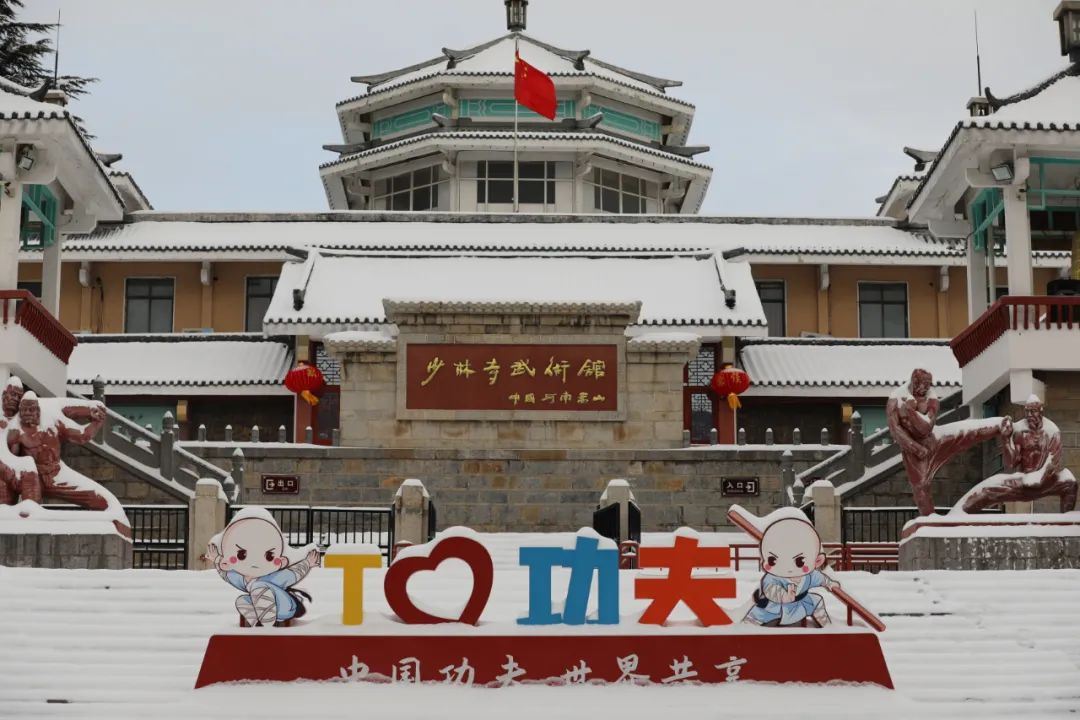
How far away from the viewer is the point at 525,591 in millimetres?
19344

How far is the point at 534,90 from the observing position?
40.8 metres

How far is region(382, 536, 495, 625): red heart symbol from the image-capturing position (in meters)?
16.5

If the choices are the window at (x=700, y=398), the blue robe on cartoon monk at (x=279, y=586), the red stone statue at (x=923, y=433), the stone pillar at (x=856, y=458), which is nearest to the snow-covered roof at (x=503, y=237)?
the window at (x=700, y=398)

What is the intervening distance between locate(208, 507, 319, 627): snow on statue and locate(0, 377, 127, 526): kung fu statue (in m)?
Result: 5.96

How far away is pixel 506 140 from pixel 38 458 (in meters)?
22.5

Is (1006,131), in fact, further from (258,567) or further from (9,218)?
(258,567)

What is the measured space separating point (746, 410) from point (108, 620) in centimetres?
2015

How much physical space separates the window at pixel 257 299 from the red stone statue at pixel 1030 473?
68.9 ft

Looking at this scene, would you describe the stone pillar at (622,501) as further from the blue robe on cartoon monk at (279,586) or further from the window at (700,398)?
the window at (700,398)

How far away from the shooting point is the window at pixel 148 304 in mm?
40000

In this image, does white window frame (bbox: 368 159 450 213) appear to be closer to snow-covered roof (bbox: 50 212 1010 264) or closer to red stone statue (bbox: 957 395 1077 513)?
snow-covered roof (bbox: 50 212 1010 264)

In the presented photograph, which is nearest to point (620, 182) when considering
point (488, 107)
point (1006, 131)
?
point (488, 107)

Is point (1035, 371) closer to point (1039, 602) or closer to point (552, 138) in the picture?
point (1039, 602)

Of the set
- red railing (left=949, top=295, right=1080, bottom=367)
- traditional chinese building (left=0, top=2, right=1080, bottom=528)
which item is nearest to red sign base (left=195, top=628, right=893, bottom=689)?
traditional chinese building (left=0, top=2, right=1080, bottom=528)
